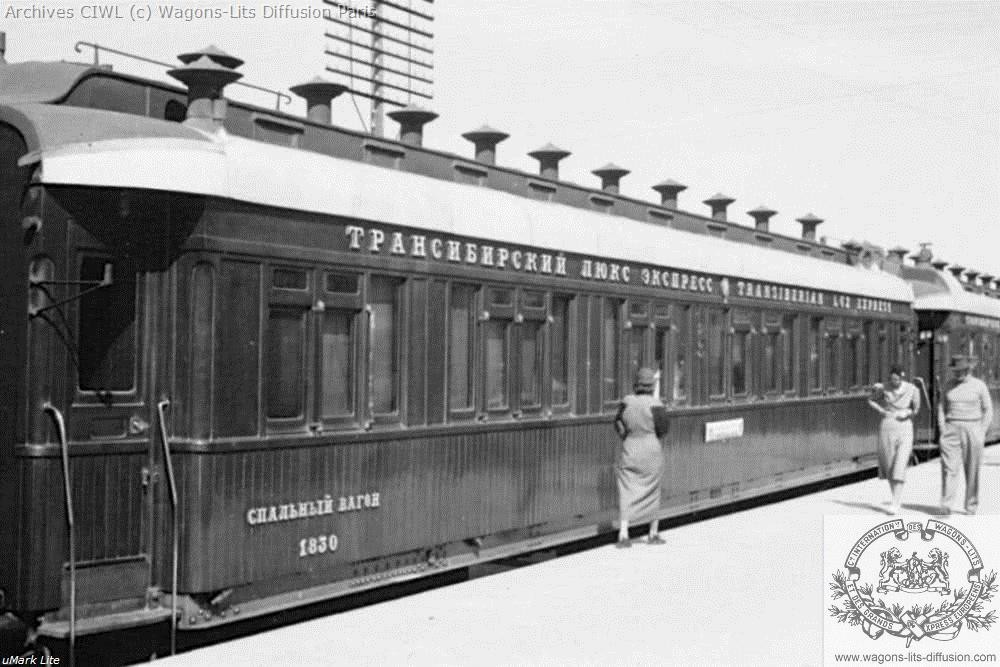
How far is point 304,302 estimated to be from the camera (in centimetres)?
775

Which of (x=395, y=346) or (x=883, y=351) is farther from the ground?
(x=883, y=351)

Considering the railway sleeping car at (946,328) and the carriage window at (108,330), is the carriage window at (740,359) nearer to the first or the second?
the railway sleeping car at (946,328)

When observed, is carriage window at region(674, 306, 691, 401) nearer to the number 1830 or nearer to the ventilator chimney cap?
the number 1830

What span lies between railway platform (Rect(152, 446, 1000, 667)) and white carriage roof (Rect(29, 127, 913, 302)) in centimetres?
231

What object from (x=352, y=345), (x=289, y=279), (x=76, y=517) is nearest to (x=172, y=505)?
(x=76, y=517)

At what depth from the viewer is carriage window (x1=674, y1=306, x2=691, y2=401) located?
12664 millimetres

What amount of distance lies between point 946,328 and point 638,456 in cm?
1167

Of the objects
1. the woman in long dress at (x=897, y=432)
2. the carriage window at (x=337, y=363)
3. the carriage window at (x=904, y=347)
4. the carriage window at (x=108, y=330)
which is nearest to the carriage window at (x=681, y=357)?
the woman in long dress at (x=897, y=432)

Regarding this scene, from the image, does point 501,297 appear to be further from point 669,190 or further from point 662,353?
point 669,190

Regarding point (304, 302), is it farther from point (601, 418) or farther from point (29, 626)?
point (601, 418)

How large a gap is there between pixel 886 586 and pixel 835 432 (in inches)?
415

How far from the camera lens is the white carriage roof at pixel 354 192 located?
687 centimetres

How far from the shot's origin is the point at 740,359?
1413 cm

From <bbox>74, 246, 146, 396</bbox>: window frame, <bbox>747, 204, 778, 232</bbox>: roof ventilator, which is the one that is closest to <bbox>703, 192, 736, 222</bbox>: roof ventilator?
<bbox>747, 204, 778, 232</bbox>: roof ventilator
